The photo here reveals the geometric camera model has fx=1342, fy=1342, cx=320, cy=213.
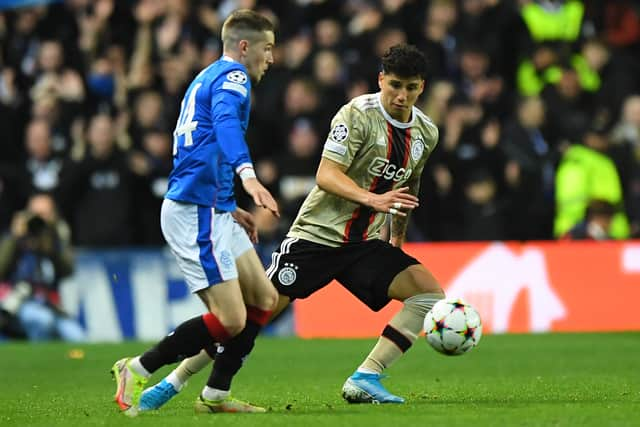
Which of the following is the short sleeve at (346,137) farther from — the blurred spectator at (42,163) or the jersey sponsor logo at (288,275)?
the blurred spectator at (42,163)

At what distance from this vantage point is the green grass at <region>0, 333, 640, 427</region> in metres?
7.18

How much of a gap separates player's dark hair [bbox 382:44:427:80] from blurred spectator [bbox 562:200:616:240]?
284 inches

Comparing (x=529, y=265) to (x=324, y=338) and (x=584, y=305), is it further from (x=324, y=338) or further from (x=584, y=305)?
(x=324, y=338)

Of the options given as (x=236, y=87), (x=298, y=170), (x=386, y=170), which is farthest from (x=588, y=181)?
(x=236, y=87)

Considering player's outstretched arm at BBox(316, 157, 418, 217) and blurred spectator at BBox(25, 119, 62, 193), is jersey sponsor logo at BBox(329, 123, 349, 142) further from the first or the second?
blurred spectator at BBox(25, 119, 62, 193)

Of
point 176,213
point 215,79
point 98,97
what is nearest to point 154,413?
point 176,213

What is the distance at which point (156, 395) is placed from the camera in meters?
7.63

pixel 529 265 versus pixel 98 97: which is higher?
pixel 98 97

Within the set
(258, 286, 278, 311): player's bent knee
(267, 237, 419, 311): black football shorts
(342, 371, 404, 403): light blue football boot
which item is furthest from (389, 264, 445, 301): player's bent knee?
(258, 286, 278, 311): player's bent knee

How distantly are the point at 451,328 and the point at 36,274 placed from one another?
819 cm

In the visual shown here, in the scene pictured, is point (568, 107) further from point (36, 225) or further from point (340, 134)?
point (340, 134)

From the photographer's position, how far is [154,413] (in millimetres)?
7590

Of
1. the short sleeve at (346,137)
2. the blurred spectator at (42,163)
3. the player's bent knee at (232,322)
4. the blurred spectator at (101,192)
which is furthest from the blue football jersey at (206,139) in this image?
the blurred spectator at (42,163)

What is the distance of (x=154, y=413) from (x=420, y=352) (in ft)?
18.5
